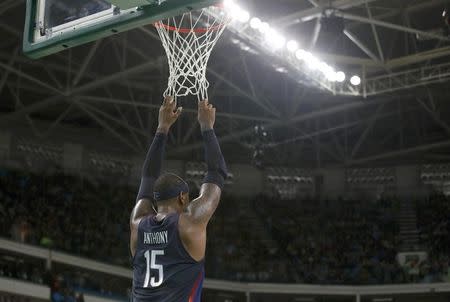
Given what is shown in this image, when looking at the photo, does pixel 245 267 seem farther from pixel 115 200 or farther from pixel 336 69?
pixel 336 69

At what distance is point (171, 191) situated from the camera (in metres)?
4.24

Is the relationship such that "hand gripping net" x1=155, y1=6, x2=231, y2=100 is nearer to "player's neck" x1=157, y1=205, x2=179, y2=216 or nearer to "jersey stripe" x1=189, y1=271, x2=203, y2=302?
"player's neck" x1=157, y1=205, x2=179, y2=216

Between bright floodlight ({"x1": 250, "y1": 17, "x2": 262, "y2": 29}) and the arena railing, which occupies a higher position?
bright floodlight ({"x1": 250, "y1": 17, "x2": 262, "y2": 29})

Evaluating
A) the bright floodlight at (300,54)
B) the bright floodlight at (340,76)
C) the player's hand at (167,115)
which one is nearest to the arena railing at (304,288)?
the bright floodlight at (340,76)

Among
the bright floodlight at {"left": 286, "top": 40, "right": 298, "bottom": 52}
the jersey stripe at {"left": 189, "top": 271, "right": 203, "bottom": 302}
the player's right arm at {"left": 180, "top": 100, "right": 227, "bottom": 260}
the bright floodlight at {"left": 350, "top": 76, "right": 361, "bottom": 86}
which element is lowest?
the jersey stripe at {"left": 189, "top": 271, "right": 203, "bottom": 302}

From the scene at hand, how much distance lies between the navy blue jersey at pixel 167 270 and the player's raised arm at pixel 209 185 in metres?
0.14

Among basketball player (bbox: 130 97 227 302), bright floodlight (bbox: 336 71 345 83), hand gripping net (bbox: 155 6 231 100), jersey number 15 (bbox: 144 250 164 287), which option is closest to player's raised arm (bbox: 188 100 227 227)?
basketball player (bbox: 130 97 227 302)

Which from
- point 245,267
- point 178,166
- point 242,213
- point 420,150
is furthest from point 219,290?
point 420,150

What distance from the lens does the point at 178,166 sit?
32.1 metres

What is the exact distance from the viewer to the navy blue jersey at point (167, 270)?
4.11 meters

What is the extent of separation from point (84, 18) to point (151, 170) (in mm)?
2643

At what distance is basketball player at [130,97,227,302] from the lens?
13.5 ft

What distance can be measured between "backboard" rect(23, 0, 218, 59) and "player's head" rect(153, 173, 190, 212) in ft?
7.86

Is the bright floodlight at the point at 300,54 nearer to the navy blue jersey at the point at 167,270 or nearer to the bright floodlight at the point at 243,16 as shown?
the bright floodlight at the point at 243,16
